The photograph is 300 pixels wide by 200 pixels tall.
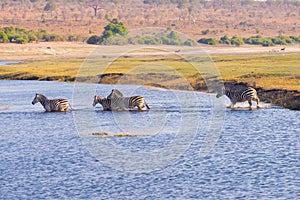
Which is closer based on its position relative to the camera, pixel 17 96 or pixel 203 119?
pixel 203 119

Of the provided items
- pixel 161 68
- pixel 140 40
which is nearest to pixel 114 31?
pixel 140 40

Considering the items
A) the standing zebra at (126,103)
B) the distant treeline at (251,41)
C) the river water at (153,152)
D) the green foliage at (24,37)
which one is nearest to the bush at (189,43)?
the distant treeline at (251,41)

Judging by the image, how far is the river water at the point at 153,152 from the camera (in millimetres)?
16219

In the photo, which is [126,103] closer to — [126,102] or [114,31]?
[126,102]

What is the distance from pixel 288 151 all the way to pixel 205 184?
14.4 ft

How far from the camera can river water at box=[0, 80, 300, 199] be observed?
53.2 ft

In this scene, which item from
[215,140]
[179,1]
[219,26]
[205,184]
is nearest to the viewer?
[205,184]

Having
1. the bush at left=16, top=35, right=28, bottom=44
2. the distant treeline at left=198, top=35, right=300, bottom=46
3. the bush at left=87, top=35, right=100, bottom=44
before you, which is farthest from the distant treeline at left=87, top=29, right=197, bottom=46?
the bush at left=16, top=35, right=28, bottom=44

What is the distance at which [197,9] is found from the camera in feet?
506

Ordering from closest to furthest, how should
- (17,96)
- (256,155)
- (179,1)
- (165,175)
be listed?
(165,175), (256,155), (17,96), (179,1)

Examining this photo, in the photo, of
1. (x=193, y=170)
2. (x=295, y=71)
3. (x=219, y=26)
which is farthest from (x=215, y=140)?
(x=219, y=26)

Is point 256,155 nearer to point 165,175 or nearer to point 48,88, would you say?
point 165,175

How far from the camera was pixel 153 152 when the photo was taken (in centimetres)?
2084

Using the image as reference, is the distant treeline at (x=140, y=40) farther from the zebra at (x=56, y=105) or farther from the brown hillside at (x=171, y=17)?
the zebra at (x=56, y=105)
